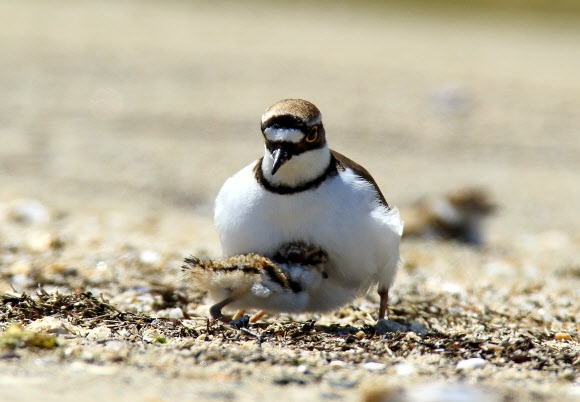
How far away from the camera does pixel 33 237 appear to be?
6.25 metres

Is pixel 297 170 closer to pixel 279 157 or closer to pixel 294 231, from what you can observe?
pixel 279 157

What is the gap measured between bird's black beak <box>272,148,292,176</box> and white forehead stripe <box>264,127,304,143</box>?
54 mm

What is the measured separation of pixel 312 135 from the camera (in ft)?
14.4

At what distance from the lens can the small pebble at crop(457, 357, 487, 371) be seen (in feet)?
12.0

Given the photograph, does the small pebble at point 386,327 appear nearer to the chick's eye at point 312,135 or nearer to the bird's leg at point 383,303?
the bird's leg at point 383,303

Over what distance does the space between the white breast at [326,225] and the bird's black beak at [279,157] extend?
18 cm

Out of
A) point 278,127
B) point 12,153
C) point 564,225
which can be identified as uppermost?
point 278,127

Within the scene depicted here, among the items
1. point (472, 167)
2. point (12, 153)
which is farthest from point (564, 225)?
point (12, 153)

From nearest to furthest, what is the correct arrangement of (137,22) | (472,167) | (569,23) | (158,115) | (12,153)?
(12,153) < (472,167) < (158,115) < (137,22) < (569,23)

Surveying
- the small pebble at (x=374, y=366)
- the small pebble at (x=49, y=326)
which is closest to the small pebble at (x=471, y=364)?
the small pebble at (x=374, y=366)

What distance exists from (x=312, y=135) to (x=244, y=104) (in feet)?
24.9

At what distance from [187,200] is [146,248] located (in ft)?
7.89

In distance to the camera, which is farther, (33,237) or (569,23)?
(569,23)

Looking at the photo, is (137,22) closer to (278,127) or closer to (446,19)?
(446,19)
